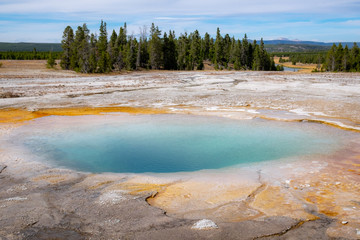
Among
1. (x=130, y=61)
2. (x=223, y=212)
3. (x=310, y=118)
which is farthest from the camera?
(x=130, y=61)

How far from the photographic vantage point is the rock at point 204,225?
4430 mm

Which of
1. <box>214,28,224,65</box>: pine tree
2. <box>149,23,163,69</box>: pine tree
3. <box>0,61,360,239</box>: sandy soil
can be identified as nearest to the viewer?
<box>0,61,360,239</box>: sandy soil

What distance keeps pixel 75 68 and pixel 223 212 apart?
38.6 m

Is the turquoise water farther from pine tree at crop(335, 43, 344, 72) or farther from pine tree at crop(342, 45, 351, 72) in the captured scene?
pine tree at crop(335, 43, 344, 72)

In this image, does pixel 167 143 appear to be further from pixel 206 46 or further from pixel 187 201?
Result: pixel 206 46

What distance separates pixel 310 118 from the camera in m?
12.1

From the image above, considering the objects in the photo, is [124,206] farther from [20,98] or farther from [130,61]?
[130,61]

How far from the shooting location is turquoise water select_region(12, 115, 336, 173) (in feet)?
26.0

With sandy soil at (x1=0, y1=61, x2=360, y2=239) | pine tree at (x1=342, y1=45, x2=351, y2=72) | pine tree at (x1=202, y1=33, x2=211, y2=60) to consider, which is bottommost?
sandy soil at (x1=0, y1=61, x2=360, y2=239)

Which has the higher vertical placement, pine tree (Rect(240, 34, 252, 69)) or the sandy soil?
pine tree (Rect(240, 34, 252, 69))

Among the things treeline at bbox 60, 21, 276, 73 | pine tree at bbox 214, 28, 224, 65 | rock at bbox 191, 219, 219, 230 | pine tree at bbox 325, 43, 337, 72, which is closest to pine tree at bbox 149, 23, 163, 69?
treeline at bbox 60, 21, 276, 73

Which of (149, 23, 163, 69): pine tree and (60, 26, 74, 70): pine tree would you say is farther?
(149, 23, 163, 69): pine tree

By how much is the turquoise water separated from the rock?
2.80 meters

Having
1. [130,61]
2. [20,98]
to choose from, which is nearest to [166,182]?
[20,98]
